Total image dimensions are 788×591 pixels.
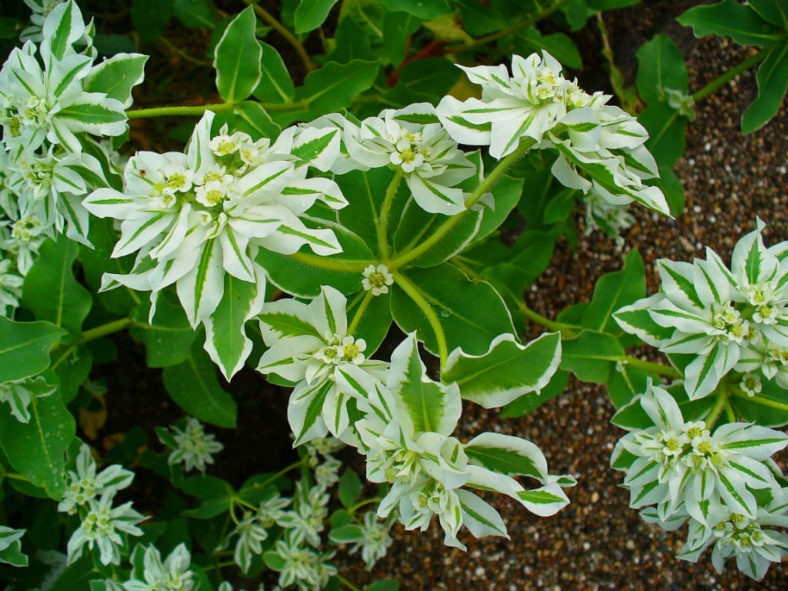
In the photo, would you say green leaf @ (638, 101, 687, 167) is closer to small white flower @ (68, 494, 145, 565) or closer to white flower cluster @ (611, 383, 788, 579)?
white flower cluster @ (611, 383, 788, 579)

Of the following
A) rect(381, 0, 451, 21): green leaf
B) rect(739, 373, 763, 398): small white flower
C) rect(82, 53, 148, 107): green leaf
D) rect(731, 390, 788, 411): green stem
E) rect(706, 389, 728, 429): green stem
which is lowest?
rect(706, 389, 728, 429): green stem

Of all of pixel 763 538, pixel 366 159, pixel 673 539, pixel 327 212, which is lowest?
pixel 673 539

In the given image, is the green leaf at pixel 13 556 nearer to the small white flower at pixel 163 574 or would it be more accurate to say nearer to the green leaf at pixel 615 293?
the small white flower at pixel 163 574

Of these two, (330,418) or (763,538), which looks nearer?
(330,418)

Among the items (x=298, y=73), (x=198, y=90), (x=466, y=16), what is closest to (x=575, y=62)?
(x=466, y=16)

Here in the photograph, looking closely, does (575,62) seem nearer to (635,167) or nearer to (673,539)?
(635,167)

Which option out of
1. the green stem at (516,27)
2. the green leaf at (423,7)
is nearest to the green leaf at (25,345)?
the green leaf at (423,7)

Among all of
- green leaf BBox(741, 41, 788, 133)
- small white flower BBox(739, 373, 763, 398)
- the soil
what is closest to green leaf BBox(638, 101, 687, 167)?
green leaf BBox(741, 41, 788, 133)
